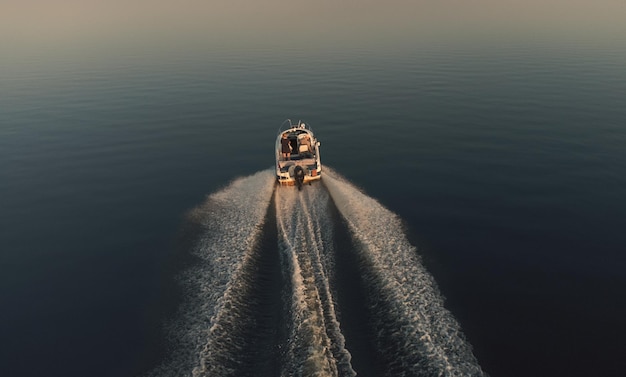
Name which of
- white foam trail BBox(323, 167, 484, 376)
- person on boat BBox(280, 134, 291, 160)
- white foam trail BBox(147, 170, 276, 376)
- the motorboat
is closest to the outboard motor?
the motorboat

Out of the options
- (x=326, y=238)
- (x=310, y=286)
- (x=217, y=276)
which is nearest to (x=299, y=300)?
(x=310, y=286)

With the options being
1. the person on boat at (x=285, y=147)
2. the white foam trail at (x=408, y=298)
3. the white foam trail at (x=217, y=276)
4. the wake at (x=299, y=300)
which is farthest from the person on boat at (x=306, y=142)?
the white foam trail at (x=408, y=298)

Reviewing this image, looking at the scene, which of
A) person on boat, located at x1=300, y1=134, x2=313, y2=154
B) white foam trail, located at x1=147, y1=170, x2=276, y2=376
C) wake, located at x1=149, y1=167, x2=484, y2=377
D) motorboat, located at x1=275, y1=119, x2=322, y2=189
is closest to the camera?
wake, located at x1=149, y1=167, x2=484, y2=377

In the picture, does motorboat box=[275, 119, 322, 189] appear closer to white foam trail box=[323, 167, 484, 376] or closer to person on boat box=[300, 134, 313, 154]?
person on boat box=[300, 134, 313, 154]

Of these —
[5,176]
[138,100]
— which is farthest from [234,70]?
[5,176]

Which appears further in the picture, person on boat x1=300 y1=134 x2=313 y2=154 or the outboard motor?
person on boat x1=300 y1=134 x2=313 y2=154

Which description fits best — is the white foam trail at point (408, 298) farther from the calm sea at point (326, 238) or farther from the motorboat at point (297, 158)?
the motorboat at point (297, 158)
